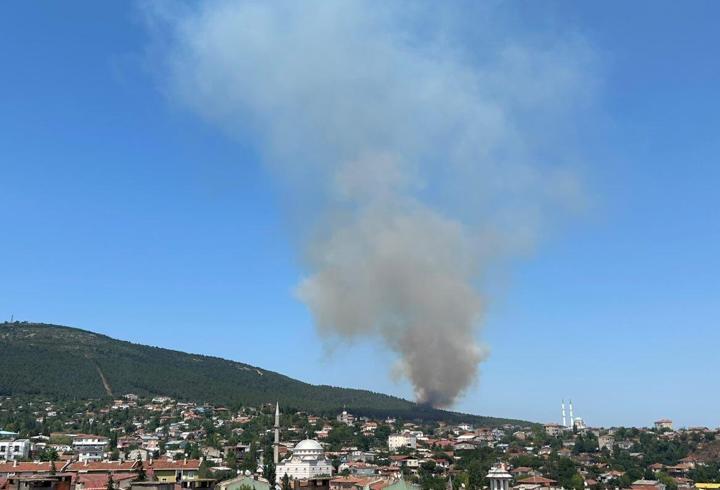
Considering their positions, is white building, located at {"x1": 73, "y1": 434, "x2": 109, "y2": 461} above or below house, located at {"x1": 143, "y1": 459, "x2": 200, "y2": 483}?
above

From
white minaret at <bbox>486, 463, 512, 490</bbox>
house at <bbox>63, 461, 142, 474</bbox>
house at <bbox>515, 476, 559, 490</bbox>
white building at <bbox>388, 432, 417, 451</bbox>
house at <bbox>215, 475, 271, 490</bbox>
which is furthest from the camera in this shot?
white building at <bbox>388, 432, 417, 451</bbox>

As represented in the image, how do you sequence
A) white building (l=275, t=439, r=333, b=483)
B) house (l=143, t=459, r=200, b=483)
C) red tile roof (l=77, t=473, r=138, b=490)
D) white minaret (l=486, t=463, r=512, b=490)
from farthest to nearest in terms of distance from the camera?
white building (l=275, t=439, r=333, b=483) → house (l=143, t=459, r=200, b=483) → red tile roof (l=77, t=473, r=138, b=490) → white minaret (l=486, t=463, r=512, b=490)

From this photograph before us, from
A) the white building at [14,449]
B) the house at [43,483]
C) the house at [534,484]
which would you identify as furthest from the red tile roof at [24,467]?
the house at [534,484]

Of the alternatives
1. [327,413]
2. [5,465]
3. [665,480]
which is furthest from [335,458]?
[327,413]

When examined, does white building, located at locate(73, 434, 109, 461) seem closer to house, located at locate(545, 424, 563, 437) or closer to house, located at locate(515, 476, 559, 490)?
house, located at locate(515, 476, 559, 490)

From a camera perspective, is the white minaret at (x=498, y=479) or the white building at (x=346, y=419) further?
the white building at (x=346, y=419)

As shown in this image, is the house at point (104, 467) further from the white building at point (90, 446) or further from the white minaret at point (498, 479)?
the white minaret at point (498, 479)

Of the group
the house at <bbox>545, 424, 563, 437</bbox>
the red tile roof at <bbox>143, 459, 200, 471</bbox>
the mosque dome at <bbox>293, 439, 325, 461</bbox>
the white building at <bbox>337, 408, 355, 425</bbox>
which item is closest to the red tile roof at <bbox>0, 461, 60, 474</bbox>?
the red tile roof at <bbox>143, 459, 200, 471</bbox>

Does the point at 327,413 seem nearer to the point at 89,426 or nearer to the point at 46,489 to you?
the point at 89,426
